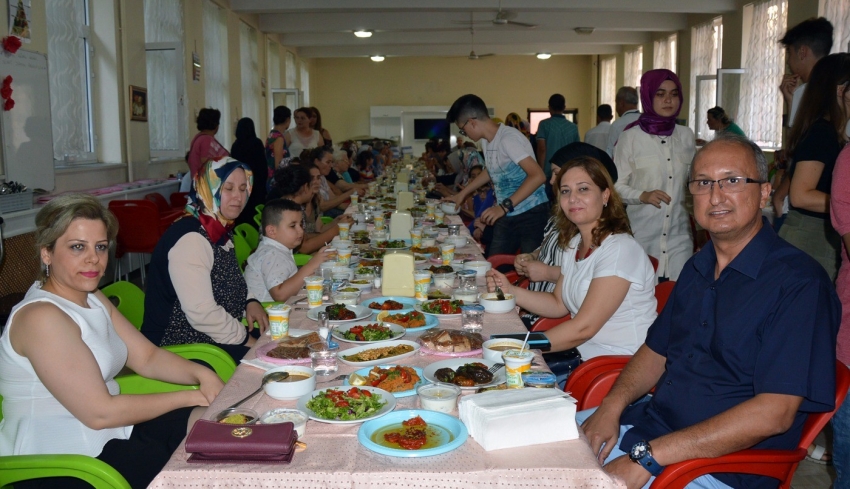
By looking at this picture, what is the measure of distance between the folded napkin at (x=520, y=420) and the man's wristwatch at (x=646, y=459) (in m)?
0.29

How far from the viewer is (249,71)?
13117 millimetres

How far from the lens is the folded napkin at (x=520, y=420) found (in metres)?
1.43

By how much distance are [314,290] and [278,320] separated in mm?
438

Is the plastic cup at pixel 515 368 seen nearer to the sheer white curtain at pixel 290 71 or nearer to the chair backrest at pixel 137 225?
the chair backrest at pixel 137 225

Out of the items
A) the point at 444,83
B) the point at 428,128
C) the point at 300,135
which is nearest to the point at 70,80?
the point at 300,135

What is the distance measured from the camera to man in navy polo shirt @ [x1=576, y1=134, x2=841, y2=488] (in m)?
1.59

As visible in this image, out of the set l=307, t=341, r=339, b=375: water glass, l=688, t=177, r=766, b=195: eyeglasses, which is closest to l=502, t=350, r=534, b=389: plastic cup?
l=307, t=341, r=339, b=375: water glass

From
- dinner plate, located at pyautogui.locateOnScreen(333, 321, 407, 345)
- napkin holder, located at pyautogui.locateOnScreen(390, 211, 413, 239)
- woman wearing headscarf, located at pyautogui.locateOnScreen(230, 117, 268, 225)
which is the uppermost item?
woman wearing headscarf, located at pyautogui.locateOnScreen(230, 117, 268, 225)

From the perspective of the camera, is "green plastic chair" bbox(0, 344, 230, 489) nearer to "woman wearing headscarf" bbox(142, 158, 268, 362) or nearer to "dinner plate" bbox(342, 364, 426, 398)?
"dinner plate" bbox(342, 364, 426, 398)

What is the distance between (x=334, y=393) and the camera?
1.68 metres

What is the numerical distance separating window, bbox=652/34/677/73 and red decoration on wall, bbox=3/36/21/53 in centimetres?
1163

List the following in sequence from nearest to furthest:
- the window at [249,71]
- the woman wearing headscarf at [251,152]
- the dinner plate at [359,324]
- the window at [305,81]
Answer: the dinner plate at [359,324]
the woman wearing headscarf at [251,152]
the window at [249,71]
the window at [305,81]

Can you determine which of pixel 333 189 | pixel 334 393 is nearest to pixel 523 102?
pixel 333 189

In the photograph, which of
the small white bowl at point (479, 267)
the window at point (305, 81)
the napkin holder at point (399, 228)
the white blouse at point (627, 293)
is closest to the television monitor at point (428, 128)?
the window at point (305, 81)
